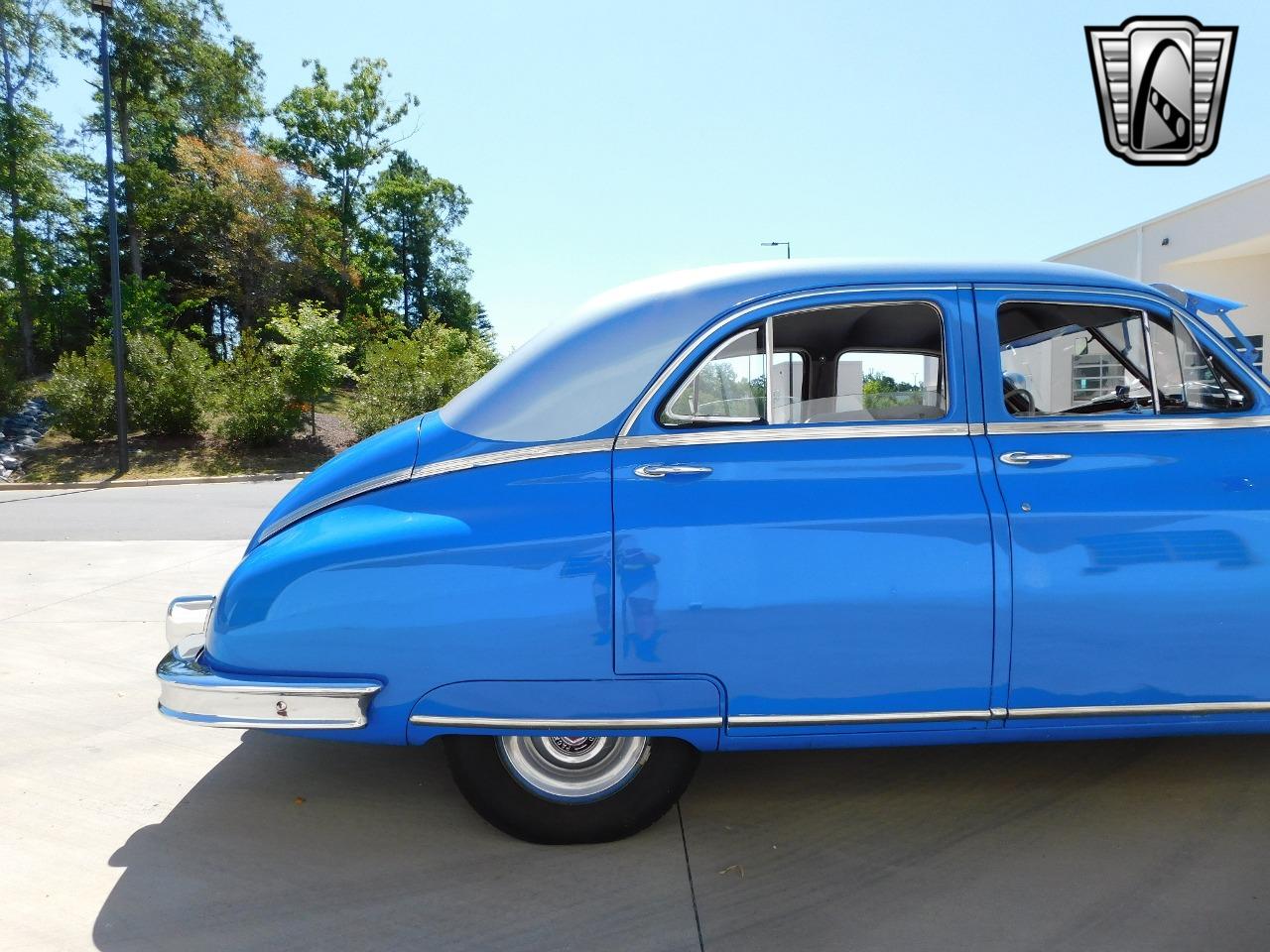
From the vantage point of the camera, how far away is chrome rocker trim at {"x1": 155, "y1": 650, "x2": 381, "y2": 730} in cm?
267

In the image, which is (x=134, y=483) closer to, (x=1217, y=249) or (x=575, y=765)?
(x=575, y=765)

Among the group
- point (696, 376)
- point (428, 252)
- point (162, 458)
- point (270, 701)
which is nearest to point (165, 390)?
point (162, 458)

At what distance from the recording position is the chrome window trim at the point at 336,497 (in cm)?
283

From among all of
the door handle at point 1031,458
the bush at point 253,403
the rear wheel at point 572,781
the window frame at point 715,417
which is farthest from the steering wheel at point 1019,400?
the bush at point 253,403

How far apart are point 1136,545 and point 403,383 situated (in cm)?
1996

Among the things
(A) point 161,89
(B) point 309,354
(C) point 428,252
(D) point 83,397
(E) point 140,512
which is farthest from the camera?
(C) point 428,252

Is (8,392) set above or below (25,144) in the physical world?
below

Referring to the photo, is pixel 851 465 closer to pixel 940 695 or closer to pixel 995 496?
pixel 995 496

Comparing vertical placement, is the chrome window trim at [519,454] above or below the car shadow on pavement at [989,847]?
above

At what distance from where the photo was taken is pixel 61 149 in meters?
32.7

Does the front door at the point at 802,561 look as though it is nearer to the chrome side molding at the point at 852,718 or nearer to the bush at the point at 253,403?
the chrome side molding at the point at 852,718

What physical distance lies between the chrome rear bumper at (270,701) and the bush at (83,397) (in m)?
20.8

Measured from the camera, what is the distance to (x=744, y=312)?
2.86m

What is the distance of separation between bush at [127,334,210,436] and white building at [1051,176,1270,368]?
2093 centimetres
